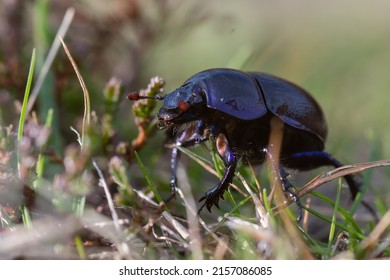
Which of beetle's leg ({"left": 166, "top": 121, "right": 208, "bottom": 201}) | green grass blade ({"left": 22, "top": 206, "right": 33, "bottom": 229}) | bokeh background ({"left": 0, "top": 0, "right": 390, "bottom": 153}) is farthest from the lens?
bokeh background ({"left": 0, "top": 0, "right": 390, "bottom": 153})

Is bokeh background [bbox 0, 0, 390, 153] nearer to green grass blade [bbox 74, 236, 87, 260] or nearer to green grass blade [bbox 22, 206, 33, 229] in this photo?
green grass blade [bbox 22, 206, 33, 229]

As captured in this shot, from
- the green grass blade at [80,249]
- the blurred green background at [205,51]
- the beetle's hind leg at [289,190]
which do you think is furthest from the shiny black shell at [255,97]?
the green grass blade at [80,249]

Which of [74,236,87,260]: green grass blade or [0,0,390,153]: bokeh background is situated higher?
[0,0,390,153]: bokeh background

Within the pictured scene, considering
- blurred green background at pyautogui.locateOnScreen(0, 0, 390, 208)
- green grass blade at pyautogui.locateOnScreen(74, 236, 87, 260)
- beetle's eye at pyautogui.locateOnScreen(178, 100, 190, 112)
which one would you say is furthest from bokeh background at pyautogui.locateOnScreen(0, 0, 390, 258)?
green grass blade at pyautogui.locateOnScreen(74, 236, 87, 260)

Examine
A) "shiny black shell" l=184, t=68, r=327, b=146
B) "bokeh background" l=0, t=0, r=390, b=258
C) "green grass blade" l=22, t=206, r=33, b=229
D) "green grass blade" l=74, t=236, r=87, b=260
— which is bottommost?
"green grass blade" l=74, t=236, r=87, b=260

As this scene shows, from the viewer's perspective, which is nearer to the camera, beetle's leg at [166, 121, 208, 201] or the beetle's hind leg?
the beetle's hind leg

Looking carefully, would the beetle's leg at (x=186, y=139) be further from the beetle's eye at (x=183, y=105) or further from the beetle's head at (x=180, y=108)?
the beetle's eye at (x=183, y=105)

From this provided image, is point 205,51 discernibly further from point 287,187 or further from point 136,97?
point 287,187
